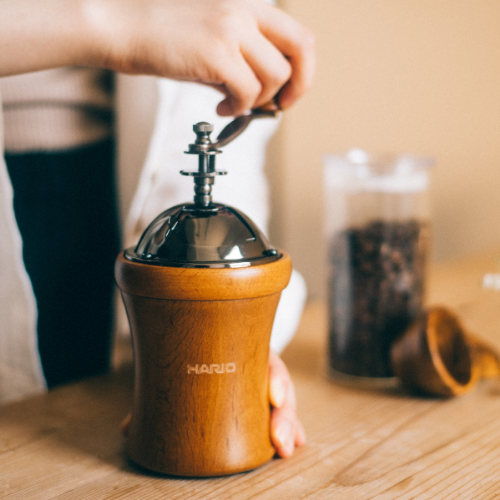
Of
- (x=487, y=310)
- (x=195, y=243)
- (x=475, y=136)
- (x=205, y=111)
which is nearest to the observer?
(x=195, y=243)

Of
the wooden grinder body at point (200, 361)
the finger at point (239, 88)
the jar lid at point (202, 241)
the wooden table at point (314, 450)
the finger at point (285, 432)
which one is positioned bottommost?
the wooden table at point (314, 450)

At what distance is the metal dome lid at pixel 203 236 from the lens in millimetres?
367

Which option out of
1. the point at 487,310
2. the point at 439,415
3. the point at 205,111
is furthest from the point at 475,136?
the point at 439,415

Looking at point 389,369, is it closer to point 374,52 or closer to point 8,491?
point 8,491

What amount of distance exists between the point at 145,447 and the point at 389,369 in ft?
0.96

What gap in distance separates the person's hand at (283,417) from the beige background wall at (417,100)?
1185 millimetres

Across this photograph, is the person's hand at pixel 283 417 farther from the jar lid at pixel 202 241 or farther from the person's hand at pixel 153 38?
the person's hand at pixel 153 38

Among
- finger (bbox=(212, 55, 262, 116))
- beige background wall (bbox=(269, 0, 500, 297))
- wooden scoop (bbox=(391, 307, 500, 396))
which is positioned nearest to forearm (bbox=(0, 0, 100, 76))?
finger (bbox=(212, 55, 262, 116))

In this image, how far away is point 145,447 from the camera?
16.0 inches

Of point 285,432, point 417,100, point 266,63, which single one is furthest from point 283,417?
point 417,100

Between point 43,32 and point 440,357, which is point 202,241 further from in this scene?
point 440,357

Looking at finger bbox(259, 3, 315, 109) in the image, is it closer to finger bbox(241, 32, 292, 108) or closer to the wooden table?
finger bbox(241, 32, 292, 108)

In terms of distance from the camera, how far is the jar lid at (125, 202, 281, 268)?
367 millimetres

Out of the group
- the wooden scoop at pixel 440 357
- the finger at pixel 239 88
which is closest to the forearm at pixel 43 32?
the finger at pixel 239 88
